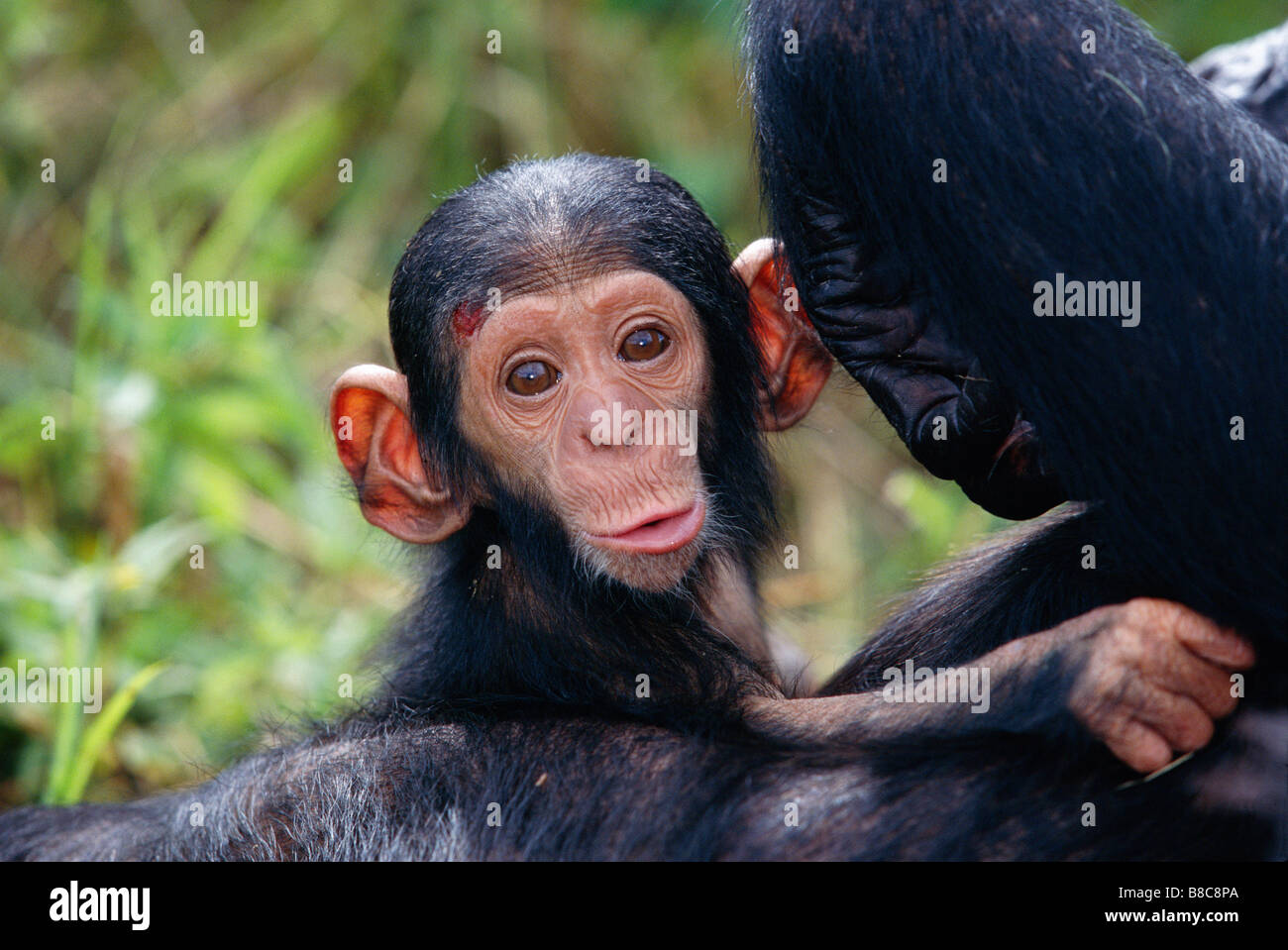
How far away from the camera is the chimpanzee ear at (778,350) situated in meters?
4.21

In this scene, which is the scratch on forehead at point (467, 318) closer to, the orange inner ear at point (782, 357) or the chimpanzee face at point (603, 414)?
the chimpanzee face at point (603, 414)

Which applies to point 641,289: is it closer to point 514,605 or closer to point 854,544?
point 514,605

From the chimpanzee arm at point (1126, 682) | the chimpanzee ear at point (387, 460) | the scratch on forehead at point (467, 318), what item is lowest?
the chimpanzee arm at point (1126, 682)

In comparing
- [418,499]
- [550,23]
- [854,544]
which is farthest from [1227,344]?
[550,23]

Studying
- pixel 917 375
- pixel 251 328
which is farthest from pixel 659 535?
pixel 251 328

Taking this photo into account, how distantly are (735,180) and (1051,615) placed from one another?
544 centimetres

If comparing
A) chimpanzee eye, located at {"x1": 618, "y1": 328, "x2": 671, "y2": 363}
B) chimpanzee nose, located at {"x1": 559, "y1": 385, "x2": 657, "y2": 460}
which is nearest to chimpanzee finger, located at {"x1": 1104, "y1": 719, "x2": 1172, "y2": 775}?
chimpanzee nose, located at {"x1": 559, "y1": 385, "x2": 657, "y2": 460}

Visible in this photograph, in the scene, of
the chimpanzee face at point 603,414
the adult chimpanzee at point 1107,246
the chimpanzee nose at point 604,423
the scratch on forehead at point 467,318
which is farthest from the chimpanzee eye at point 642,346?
the adult chimpanzee at point 1107,246

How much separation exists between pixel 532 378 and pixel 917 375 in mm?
1050

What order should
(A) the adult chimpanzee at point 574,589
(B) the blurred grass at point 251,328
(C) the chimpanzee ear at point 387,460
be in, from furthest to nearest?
1. (B) the blurred grass at point 251,328
2. (C) the chimpanzee ear at point 387,460
3. (A) the adult chimpanzee at point 574,589

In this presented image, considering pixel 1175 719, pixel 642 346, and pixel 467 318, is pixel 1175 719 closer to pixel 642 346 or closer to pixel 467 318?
pixel 642 346

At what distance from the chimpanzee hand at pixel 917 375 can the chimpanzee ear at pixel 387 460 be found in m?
1.22

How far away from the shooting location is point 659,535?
3.70 m

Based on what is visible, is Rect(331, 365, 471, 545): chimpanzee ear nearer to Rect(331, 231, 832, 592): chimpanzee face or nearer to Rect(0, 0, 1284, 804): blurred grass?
Rect(331, 231, 832, 592): chimpanzee face
